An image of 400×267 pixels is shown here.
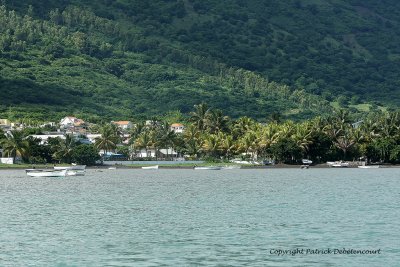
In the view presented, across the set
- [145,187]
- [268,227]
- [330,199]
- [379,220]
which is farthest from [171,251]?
[145,187]

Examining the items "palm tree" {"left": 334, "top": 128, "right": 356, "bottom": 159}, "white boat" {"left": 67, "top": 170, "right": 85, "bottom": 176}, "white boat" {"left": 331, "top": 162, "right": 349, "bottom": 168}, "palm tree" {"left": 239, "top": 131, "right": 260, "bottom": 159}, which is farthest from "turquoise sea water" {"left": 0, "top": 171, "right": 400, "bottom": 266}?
"palm tree" {"left": 239, "top": 131, "right": 260, "bottom": 159}

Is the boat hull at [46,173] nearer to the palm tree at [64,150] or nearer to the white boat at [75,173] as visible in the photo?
the white boat at [75,173]

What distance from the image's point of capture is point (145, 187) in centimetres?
12181

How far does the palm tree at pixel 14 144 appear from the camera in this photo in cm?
18400

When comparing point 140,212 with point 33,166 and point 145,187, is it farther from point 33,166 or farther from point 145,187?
point 33,166

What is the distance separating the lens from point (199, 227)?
66625 millimetres

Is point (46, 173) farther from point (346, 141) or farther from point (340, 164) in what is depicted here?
point (346, 141)

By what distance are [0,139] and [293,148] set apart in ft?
199

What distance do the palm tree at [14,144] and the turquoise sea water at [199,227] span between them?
7597 centimetres

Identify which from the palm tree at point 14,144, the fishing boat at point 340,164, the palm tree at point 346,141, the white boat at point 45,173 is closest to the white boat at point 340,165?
the fishing boat at point 340,164

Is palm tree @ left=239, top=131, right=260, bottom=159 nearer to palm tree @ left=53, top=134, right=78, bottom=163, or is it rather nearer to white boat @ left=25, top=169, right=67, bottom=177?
palm tree @ left=53, top=134, right=78, bottom=163

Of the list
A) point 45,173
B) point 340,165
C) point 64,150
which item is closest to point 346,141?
point 340,165

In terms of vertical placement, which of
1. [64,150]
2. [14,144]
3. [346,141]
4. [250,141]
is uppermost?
[250,141]

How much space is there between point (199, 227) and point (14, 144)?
124 metres
